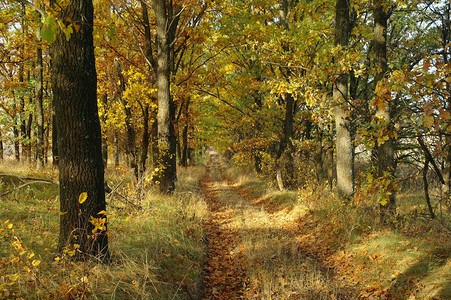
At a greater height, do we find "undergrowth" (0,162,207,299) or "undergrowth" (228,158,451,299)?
"undergrowth" (0,162,207,299)

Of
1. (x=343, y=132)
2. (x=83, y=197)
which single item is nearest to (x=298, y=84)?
(x=343, y=132)

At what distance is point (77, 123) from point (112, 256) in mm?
2134

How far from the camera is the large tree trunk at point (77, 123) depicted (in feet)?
12.3

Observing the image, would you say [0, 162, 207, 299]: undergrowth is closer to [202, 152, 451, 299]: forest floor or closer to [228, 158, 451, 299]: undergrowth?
[202, 152, 451, 299]: forest floor

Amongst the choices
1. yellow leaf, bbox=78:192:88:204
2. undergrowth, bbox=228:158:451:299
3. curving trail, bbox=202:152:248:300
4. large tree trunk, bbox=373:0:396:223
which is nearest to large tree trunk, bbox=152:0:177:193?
curving trail, bbox=202:152:248:300

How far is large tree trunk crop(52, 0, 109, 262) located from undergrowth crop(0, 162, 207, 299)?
418mm

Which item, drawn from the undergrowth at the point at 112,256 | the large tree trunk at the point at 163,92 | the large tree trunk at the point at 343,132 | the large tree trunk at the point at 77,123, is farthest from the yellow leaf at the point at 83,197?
the large tree trunk at the point at 343,132

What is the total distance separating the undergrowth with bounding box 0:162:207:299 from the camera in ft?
10.2

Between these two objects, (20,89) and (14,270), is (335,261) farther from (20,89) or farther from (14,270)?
(20,89)

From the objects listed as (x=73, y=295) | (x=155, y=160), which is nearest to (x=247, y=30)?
(x=155, y=160)

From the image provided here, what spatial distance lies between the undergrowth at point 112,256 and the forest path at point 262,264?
1.59 ft

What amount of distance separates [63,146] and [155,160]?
612 centimetres

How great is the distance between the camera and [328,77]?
6.79 meters

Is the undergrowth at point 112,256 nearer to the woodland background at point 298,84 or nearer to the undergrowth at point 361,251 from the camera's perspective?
the woodland background at point 298,84
